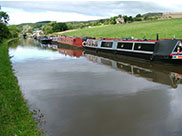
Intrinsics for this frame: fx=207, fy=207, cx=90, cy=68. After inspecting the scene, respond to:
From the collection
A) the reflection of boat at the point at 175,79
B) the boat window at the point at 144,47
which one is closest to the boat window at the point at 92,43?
the boat window at the point at 144,47

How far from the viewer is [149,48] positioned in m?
16.5

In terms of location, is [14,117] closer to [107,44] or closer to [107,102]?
[107,102]

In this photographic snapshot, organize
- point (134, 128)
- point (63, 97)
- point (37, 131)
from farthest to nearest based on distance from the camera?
1. point (63, 97)
2. point (134, 128)
3. point (37, 131)

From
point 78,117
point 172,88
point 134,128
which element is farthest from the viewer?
point 172,88

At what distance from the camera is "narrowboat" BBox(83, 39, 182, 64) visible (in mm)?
13883

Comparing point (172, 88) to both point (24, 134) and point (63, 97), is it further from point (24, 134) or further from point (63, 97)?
point (24, 134)

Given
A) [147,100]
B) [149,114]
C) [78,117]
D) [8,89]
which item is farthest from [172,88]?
[8,89]

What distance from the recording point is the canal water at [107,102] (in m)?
5.64

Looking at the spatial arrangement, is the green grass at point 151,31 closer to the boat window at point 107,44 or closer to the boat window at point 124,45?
the boat window at point 107,44

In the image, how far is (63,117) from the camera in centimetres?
643

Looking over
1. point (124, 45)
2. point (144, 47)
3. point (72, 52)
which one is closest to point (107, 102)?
point (144, 47)

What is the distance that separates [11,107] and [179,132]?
4962mm

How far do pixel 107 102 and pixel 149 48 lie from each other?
1013cm

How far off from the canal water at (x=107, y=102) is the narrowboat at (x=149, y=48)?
1516 millimetres
